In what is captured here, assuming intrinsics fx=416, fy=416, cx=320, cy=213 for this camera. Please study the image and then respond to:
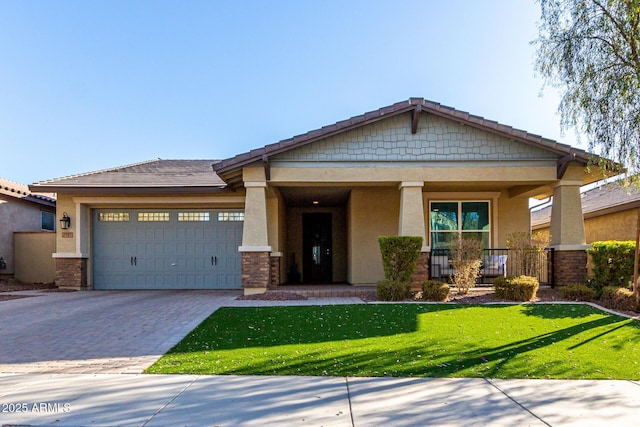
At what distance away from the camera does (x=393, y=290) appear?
10.3 m

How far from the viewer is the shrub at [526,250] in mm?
11352

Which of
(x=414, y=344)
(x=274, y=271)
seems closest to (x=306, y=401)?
(x=414, y=344)

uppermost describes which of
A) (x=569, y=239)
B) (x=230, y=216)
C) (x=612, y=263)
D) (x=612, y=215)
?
(x=230, y=216)

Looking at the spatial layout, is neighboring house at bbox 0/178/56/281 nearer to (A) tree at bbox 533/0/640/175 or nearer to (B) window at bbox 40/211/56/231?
(B) window at bbox 40/211/56/231

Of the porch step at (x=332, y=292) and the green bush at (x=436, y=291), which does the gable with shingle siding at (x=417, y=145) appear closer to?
the green bush at (x=436, y=291)

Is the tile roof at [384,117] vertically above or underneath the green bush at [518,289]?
above

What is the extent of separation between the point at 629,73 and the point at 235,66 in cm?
1326

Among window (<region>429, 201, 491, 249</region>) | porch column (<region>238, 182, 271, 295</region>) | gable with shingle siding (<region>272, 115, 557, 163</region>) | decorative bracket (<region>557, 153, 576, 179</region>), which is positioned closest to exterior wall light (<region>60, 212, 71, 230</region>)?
porch column (<region>238, 182, 271, 295</region>)

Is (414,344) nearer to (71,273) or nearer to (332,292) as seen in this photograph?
(332,292)

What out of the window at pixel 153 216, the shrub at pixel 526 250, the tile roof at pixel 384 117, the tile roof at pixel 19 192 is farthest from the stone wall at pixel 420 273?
the tile roof at pixel 19 192

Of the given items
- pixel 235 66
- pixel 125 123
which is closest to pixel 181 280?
pixel 235 66

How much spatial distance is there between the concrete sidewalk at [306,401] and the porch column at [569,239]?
24.9 ft

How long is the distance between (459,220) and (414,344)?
8.77m

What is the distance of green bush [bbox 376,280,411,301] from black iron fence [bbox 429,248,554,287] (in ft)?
6.00
